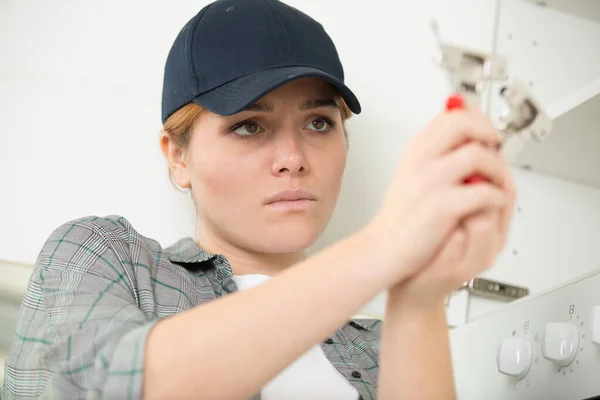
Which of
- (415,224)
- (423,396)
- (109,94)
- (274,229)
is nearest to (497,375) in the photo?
(423,396)

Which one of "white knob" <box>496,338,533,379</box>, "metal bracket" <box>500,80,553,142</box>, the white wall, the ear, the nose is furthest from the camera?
the white wall

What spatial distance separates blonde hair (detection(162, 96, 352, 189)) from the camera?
1.03m

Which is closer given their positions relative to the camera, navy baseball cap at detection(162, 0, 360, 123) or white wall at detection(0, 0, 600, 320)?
navy baseball cap at detection(162, 0, 360, 123)

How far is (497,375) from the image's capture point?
3.12 ft

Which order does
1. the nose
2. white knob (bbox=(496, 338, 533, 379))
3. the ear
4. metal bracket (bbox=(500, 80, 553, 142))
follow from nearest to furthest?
metal bracket (bbox=(500, 80, 553, 142))
white knob (bbox=(496, 338, 533, 379))
the nose
the ear

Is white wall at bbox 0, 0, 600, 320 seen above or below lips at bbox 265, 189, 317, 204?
above

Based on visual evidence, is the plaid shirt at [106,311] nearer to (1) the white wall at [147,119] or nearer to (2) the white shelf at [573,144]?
(1) the white wall at [147,119]

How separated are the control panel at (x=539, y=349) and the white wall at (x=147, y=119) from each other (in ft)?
1.14

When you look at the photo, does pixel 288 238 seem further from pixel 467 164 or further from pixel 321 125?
pixel 467 164

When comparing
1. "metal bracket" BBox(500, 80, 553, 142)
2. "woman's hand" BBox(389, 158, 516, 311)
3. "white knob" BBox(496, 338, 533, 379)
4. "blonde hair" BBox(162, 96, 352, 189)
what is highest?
"blonde hair" BBox(162, 96, 352, 189)

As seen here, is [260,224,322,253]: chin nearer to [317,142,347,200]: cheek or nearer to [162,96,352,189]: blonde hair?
[317,142,347,200]: cheek

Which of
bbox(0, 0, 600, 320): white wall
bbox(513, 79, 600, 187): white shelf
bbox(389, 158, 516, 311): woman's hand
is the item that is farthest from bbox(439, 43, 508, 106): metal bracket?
bbox(0, 0, 600, 320): white wall

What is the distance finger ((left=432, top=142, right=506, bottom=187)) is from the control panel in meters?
0.28

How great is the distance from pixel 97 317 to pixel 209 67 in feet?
1.44
